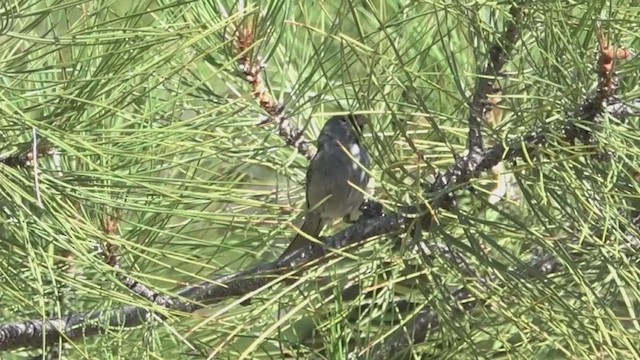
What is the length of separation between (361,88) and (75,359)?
72 centimetres

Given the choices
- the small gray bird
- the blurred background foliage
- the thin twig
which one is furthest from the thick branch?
the small gray bird

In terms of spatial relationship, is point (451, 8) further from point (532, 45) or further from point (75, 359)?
point (75, 359)

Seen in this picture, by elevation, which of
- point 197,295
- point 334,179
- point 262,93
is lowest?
point 334,179

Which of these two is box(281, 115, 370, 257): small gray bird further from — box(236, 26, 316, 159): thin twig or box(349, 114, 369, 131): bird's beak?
box(236, 26, 316, 159): thin twig

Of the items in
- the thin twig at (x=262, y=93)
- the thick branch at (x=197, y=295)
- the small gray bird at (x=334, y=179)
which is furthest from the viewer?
the small gray bird at (x=334, y=179)

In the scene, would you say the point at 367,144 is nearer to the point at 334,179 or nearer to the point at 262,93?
the point at 262,93

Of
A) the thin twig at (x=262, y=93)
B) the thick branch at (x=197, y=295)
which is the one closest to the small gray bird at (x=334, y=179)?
the thin twig at (x=262, y=93)


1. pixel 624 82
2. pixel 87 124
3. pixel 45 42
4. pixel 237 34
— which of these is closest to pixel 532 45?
pixel 624 82

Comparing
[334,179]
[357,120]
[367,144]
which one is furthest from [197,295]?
[334,179]

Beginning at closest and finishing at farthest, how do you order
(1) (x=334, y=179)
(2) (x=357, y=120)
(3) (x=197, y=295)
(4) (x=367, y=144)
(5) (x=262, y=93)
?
1. (4) (x=367, y=144)
2. (3) (x=197, y=295)
3. (5) (x=262, y=93)
4. (2) (x=357, y=120)
5. (1) (x=334, y=179)

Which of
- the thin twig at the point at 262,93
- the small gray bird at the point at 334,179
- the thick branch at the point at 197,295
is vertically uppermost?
the thin twig at the point at 262,93

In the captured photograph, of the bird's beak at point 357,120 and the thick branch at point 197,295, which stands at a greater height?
the bird's beak at point 357,120

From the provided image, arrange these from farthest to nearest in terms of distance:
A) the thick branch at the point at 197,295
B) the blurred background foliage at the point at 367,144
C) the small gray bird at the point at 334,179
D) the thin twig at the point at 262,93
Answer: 1. the small gray bird at the point at 334,179
2. the thin twig at the point at 262,93
3. the thick branch at the point at 197,295
4. the blurred background foliage at the point at 367,144

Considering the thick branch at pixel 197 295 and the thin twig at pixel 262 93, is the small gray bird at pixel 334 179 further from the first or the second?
the thick branch at pixel 197 295
